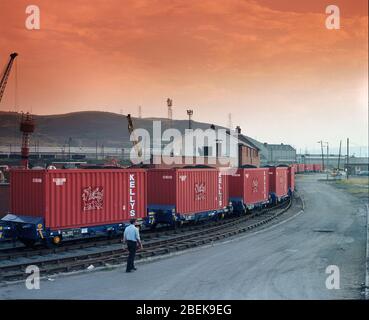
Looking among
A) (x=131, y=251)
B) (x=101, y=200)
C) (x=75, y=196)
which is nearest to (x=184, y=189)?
(x=101, y=200)

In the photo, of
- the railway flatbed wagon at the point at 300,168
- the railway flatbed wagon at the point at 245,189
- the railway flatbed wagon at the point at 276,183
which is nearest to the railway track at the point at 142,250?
the railway flatbed wagon at the point at 245,189

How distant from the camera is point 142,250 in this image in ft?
59.6

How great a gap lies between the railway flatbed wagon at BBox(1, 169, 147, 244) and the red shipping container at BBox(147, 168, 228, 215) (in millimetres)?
3343

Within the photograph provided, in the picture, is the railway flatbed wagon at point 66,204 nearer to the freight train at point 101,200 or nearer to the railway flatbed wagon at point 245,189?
the freight train at point 101,200

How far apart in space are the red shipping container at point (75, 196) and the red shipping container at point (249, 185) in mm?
10644

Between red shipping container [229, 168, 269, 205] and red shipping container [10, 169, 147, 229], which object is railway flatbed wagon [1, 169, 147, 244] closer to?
red shipping container [10, 169, 147, 229]

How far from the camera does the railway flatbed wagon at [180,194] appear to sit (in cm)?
2297

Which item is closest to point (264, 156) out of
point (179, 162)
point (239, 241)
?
point (179, 162)

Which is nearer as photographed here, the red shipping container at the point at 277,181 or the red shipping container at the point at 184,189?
the red shipping container at the point at 184,189

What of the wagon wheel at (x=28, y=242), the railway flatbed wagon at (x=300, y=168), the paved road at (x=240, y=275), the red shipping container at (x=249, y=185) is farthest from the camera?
the railway flatbed wagon at (x=300, y=168)

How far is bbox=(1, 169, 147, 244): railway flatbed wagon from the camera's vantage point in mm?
16922
